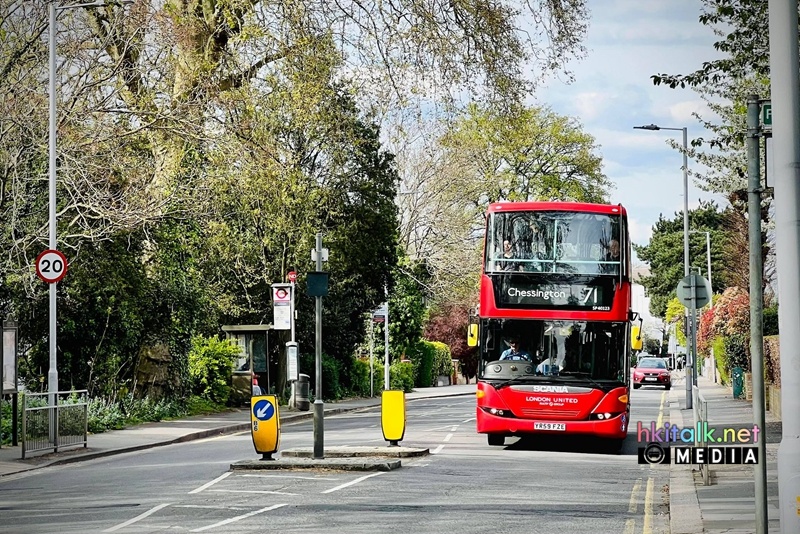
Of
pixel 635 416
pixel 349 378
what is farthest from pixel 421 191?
pixel 635 416

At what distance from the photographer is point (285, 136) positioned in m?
39.9

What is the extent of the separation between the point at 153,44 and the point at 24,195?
447 centimetres

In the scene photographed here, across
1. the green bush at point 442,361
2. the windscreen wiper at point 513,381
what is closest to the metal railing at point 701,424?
the windscreen wiper at point 513,381

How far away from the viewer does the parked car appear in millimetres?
61844

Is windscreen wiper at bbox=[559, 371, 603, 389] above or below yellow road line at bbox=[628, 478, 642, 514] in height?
above

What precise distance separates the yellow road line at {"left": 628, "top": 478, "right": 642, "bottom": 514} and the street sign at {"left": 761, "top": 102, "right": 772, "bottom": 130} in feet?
19.6

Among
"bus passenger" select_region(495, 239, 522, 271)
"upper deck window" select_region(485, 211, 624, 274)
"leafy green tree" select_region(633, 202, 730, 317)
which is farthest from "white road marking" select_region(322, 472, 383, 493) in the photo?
"leafy green tree" select_region(633, 202, 730, 317)

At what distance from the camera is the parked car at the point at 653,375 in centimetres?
6184

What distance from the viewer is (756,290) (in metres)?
9.25

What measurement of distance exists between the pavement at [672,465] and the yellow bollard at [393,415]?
0.49 metres

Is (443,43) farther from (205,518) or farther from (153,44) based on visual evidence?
(205,518)

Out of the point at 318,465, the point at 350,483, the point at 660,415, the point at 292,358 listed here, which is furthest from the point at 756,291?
the point at 292,358

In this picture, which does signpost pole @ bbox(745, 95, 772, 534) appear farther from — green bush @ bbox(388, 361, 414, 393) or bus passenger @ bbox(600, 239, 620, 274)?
green bush @ bbox(388, 361, 414, 393)

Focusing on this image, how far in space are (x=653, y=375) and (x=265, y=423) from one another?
45.7 meters
